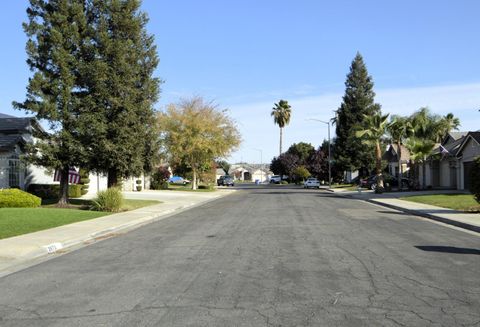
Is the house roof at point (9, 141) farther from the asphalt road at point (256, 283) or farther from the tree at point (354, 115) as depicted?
the tree at point (354, 115)

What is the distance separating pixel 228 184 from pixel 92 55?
59.8 metres

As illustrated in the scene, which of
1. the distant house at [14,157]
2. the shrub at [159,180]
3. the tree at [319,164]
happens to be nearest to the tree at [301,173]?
the tree at [319,164]

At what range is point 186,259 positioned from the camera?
1052 centimetres

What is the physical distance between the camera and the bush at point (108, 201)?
76.5 feet

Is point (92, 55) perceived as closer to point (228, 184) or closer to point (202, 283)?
point (202, 283)

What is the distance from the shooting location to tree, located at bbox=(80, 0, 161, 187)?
77.0ft

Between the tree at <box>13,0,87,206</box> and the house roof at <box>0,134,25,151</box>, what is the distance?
4.45m

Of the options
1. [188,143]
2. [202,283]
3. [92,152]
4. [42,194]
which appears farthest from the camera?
[188,143]

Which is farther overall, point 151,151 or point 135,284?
point 151,151

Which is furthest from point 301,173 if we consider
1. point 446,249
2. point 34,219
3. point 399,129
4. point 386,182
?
point 446,249

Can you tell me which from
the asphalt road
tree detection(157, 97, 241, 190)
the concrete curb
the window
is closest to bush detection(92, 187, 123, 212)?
the window

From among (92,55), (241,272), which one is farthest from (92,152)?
(241,272)

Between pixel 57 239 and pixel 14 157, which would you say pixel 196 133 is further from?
pixel 57 239

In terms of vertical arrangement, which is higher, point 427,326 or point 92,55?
point 92,55
